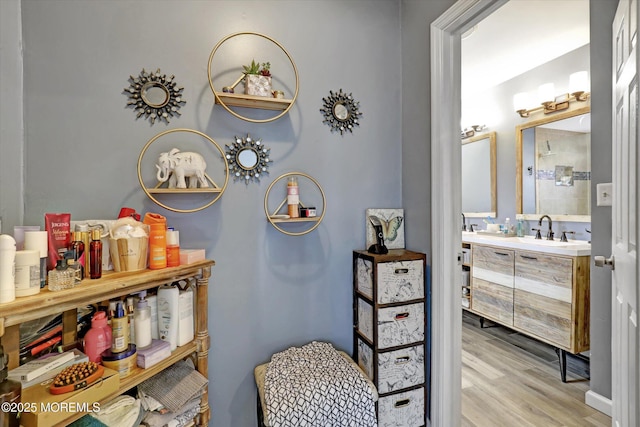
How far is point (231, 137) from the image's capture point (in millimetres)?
1553

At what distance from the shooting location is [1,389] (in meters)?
0.82

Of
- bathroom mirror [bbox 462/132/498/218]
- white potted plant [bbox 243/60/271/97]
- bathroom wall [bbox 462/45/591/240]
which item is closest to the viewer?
white potted plant [bbox 243/60/271/97]

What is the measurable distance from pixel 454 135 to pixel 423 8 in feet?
2.49

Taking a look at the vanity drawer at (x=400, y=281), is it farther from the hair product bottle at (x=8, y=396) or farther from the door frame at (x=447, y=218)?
the hair product bottle at (x=8, y=396)

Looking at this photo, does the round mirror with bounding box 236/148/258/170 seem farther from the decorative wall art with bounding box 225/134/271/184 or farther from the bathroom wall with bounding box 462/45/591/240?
the bathroom wall with bounding box 462/45/591/240

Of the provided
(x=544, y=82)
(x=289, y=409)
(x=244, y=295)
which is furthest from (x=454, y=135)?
(x=544, y=82)

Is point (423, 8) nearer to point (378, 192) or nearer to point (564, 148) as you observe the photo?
point (378, 192)

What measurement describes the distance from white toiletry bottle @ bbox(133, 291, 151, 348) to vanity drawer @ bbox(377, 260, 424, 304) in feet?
3.30

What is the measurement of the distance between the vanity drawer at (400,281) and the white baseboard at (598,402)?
4.33ft

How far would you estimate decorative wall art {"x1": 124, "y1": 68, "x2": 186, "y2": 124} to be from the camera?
1414 mm

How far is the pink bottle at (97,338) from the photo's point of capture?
1010 millimetres

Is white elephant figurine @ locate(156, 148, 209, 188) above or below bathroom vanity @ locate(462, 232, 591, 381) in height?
A: above

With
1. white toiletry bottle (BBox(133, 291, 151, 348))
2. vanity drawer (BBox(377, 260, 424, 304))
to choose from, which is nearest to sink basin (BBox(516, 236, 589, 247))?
vanity drawer (BBox(377, 260, 424, 304))

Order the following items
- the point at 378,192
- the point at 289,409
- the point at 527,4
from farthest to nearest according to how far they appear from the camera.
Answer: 1. the point at 527,4
2. the point at 378,192
3. the point at 289,409
